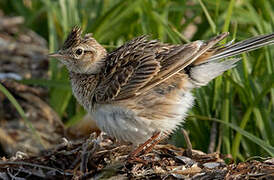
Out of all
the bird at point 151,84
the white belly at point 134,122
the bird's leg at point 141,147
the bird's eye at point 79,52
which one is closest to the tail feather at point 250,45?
the bird at point 151,84

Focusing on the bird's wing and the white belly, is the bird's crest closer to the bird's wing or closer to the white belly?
the bird's wing

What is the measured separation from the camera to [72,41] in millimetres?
6113

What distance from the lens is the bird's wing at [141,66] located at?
5.53m

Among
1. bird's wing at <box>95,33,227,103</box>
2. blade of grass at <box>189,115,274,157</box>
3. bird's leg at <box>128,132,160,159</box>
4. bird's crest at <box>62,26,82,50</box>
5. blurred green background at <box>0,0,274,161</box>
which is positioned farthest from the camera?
blurred green background at <box>0,0,274,161</box>

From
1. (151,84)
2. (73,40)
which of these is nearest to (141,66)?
(151,84)

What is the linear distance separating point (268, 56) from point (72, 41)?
89.4 inches

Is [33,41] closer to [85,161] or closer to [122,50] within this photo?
[122,50]

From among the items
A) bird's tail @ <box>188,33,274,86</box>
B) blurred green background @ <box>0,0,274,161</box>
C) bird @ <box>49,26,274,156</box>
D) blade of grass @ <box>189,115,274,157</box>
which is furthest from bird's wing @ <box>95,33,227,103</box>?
blade of grass @ <box>189,115,274,157</box>

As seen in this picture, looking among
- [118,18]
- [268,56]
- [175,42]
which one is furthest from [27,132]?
[268,56]

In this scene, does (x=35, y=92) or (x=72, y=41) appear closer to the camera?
(x=72, y=41)

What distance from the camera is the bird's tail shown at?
5.50m

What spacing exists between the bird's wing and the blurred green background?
761 millimetres

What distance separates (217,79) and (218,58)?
32.8 inches

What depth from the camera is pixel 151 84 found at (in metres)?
5.61
